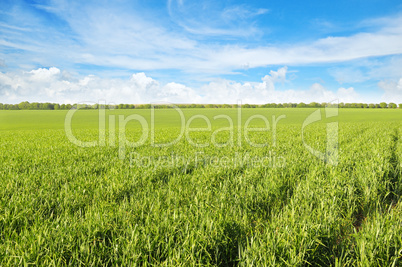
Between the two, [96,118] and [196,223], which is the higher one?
[96,118]

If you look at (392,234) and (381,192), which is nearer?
(392,234)

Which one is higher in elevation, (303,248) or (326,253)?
(303,248)

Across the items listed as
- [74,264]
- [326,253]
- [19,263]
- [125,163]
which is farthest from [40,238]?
[125,163]

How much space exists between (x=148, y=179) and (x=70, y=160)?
4.61 meters

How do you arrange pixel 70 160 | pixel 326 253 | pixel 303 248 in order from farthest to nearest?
pixel 70 160
pixel 326 253
pixel 303 248

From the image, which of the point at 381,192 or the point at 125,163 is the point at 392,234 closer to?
the point at 381,192

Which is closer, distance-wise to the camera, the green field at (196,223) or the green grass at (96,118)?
the green field at (196,223)

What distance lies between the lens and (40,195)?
474cm

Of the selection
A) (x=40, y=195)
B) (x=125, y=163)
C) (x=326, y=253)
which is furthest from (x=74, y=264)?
(x=125, y=163)

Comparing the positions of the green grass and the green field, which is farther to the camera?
the green grass

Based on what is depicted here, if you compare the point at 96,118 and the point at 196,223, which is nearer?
the point at 196,223

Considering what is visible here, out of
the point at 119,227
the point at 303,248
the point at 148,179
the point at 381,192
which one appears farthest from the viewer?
the point at 148,179

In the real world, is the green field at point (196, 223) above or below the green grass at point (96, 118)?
below

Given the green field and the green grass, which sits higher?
the green grass
